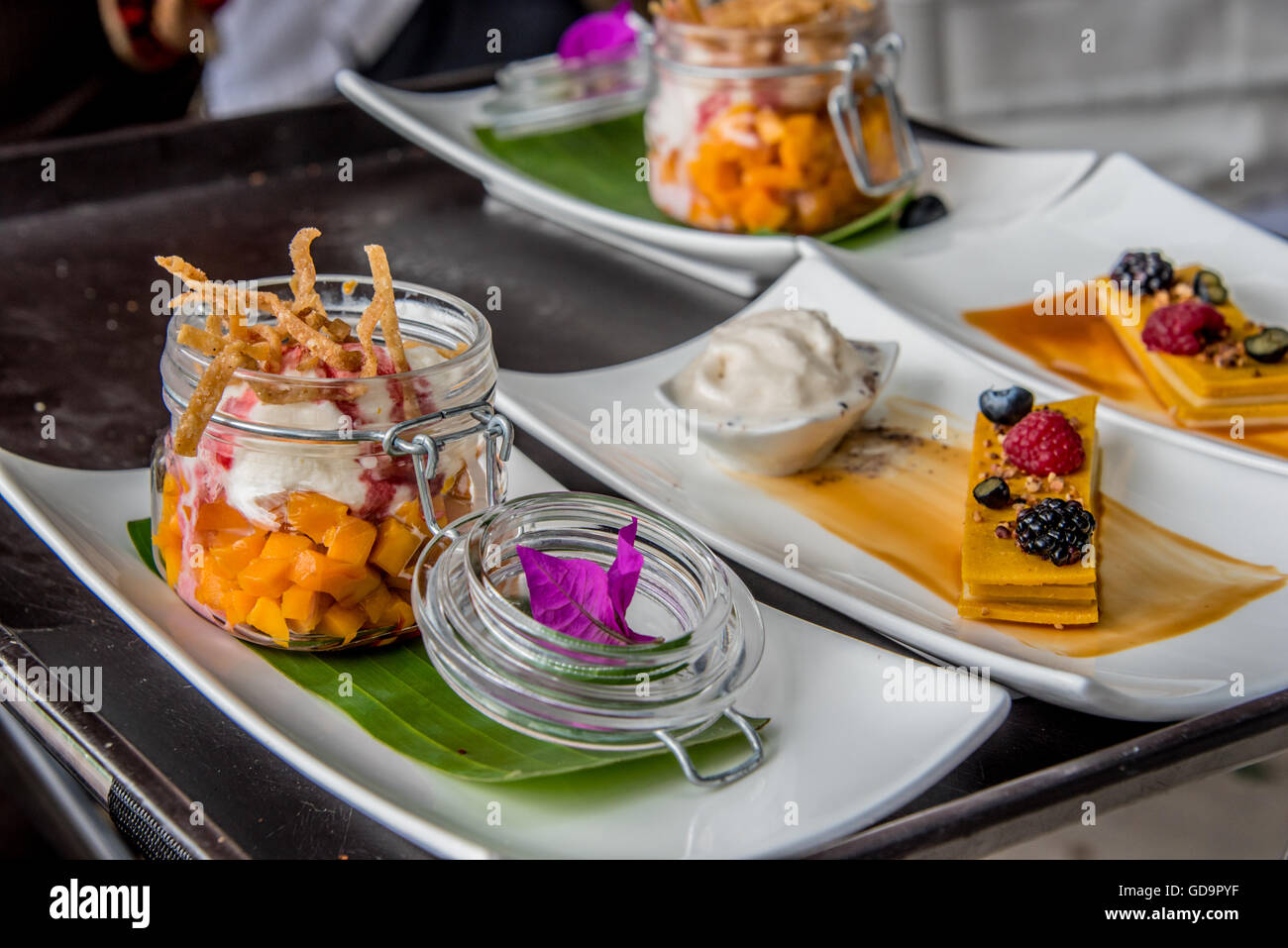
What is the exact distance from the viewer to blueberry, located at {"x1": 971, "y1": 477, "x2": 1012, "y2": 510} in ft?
4.42

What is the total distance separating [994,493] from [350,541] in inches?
27.0

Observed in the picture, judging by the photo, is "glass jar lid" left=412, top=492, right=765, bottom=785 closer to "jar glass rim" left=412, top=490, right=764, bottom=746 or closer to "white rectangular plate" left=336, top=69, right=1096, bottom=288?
"jar glass rim" left=412, top=490, right=764, bottom=746

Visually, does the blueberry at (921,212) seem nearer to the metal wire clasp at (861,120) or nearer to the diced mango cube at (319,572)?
the metal wire clasp at (861,120)

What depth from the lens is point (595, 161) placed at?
2320 mm

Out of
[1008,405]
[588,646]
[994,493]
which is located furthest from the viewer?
[1008,405]

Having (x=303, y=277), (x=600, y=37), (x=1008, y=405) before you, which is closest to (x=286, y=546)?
(x=303, y=277)

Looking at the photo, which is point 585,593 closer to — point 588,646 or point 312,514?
point 588,646

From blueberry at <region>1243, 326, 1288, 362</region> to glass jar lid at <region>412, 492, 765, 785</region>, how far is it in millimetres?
862

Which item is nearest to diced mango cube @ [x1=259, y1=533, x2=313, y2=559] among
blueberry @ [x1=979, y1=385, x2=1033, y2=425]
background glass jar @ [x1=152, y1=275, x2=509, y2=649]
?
background glass jar @ [x1=152, y1=275, x2=509, y2=649]

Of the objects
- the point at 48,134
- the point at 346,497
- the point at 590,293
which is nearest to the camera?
the point at 346,497

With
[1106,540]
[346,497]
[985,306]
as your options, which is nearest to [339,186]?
[985,306]
